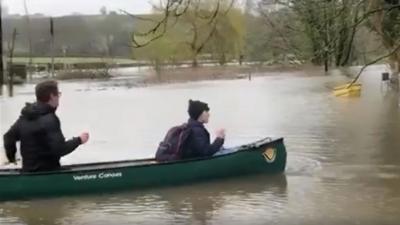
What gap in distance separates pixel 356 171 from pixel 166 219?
472 centimetres

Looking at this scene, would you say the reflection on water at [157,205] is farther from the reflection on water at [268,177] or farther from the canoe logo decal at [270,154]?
the canoe logo decal at [270,154]

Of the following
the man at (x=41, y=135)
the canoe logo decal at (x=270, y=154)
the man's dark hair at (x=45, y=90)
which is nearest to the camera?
the man's dark hair at (x=45, y=90)

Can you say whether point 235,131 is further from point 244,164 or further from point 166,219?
point 166,219

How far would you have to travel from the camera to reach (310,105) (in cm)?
3117

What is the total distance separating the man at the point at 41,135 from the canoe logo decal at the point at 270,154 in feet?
11.0

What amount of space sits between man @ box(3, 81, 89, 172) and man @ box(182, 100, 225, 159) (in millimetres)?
1952

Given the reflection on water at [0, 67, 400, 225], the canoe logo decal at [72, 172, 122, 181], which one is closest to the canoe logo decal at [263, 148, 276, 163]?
the reflection on water at [0, 67, 400, 225]

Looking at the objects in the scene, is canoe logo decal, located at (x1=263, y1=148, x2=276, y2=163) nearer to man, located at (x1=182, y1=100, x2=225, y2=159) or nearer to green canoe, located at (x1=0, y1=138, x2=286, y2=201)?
green canoe, located at (x1=0, y1=138, x2=286, y2=201)

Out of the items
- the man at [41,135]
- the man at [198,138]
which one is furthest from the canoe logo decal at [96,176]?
the man at [198,138]

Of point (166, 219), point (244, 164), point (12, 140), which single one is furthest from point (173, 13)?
point (244, 164)

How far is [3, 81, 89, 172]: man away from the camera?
11.0m

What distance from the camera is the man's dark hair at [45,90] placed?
35.6 feet

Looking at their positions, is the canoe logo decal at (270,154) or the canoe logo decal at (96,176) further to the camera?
the canoe logo decal at (270,154)

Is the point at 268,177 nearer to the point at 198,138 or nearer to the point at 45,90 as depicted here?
the point at 198,138
